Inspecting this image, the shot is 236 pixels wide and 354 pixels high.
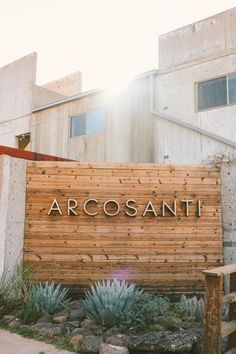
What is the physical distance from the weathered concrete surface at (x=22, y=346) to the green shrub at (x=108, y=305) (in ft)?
3.45

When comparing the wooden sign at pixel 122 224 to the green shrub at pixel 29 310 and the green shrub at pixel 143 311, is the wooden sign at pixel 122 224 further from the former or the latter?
the green shrub at pixel 143 311

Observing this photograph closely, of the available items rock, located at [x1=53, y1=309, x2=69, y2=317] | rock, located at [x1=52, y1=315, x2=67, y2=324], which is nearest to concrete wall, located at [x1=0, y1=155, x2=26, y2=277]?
rock, located at [x1=53, y1=309, x2=69, y2=317]

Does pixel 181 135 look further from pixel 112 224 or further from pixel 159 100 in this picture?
pixel 112 224

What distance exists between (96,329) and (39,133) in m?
12.9

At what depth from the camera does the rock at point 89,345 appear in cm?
549

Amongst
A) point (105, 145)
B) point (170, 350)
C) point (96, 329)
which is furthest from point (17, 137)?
point (170, 350)

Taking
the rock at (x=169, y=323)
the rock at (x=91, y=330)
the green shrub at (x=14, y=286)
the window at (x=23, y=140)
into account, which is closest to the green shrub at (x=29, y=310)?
the green shrub at (x=14, y=286)

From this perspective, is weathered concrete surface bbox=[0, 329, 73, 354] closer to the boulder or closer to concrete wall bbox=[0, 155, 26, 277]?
the boulder

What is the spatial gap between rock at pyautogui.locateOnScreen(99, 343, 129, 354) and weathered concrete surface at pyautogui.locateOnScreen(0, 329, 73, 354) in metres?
0.55

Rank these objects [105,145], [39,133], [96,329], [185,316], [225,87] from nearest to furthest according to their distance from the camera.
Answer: [96,329] → [185,316] → [225,87] → [105,145] → [39,133]

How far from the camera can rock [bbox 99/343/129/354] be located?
205 inches

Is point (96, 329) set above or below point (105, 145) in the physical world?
below

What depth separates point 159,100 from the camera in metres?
14.0

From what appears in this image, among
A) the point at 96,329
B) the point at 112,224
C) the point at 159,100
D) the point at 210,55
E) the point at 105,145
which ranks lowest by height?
the point at 96,329
